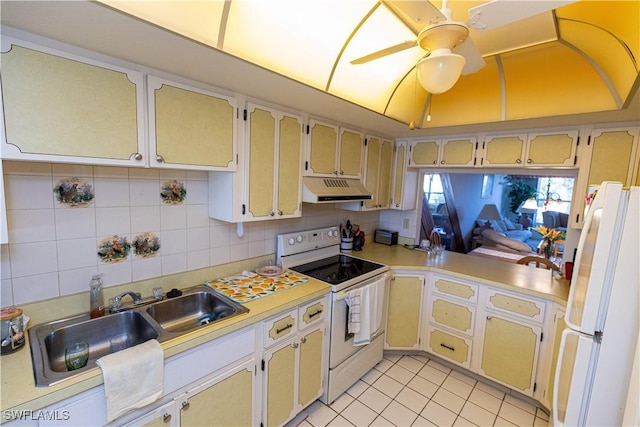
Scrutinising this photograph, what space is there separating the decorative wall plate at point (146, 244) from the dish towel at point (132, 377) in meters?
0.64

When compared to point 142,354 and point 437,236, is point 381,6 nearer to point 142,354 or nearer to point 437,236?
point 142,354

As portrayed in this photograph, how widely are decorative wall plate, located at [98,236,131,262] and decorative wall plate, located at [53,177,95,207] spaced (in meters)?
0.23

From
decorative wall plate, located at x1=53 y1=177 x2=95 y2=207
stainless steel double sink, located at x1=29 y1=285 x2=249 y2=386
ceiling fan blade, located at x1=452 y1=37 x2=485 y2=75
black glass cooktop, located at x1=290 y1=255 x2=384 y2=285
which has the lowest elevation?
stainless steel double sink, located at x1=29 y1=285 x2=249 y2=386

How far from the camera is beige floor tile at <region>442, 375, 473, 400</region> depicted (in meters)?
2.31

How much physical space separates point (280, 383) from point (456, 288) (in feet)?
5.43

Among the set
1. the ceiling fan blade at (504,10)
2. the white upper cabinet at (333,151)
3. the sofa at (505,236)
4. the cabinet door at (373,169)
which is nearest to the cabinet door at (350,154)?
the white upper cabinet at (333,151)

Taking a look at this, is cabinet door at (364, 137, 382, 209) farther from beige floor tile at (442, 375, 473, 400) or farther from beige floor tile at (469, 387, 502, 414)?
beige floor tile at (469, 387, 502, 414)

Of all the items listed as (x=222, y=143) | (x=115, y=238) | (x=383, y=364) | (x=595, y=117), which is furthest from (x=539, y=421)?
(x=115, y=238)

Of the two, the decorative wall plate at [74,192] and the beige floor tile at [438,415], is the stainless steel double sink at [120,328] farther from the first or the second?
the beige floor tile at [438,415]

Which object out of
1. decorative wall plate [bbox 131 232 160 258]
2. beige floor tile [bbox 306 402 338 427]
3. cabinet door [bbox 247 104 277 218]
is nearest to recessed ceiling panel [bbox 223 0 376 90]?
cabinet door [bbox 247 104 277 218]

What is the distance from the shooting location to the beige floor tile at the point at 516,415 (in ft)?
6.74

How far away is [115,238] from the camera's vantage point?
62.4 inches

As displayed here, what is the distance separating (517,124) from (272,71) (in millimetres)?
1989

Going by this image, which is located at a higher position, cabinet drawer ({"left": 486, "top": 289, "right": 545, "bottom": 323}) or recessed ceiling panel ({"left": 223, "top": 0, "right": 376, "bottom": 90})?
recessed ceiling panel ({"left": 223, "top": 0, "right": 376, "bottom": 90})
